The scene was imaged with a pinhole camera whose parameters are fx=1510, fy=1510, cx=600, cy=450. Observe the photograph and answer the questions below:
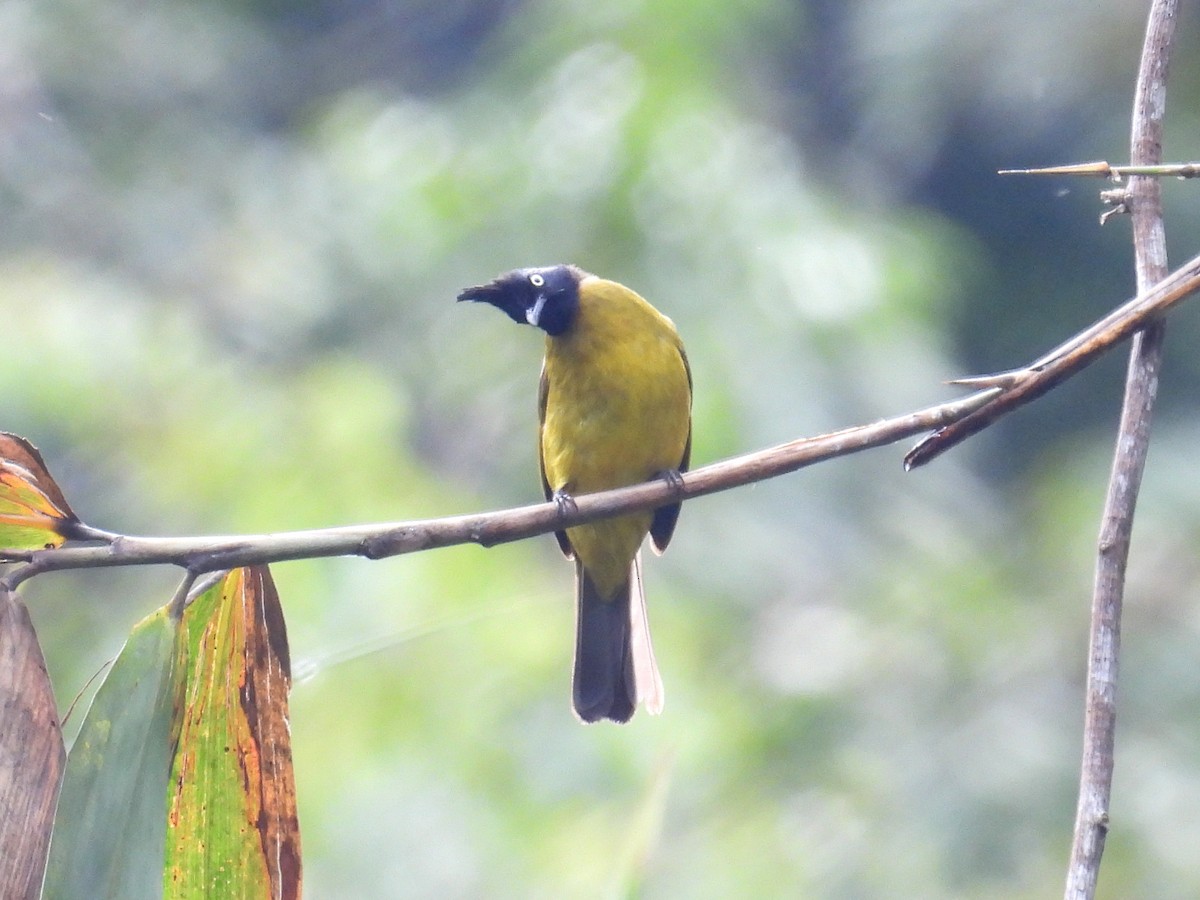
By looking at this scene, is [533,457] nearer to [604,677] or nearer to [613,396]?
[604,677]

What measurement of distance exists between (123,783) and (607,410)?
1.71m

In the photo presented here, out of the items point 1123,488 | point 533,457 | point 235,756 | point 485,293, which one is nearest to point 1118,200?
point 1123,488

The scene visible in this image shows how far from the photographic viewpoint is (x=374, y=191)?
6676 mm

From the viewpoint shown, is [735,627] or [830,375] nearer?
[735,627]

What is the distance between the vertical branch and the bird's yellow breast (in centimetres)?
149

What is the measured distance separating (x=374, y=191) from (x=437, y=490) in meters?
2.02

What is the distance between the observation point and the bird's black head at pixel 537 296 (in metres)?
2.90

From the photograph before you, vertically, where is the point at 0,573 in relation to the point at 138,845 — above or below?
above

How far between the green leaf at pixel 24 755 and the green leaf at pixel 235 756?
0.14 metres

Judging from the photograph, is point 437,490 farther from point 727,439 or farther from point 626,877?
point 626,877

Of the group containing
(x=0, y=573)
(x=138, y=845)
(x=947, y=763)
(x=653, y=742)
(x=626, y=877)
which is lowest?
(x=947, y=763)

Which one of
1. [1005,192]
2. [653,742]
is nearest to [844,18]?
[1005,192]

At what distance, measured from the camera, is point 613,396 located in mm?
2990

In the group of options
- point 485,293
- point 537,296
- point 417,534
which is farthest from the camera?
point 537,296
